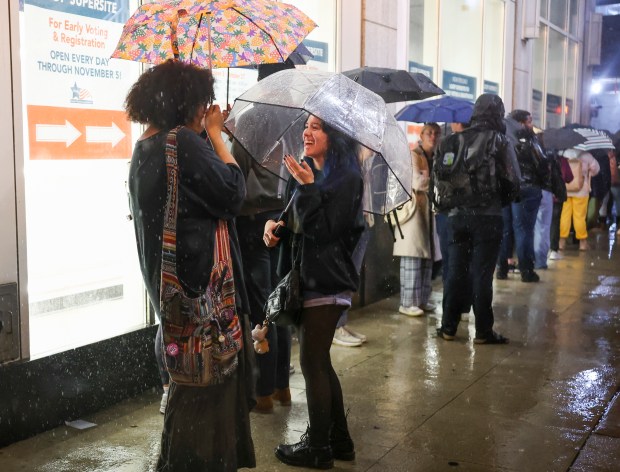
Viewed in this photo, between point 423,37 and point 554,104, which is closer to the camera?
point 423,37

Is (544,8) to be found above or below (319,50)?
above

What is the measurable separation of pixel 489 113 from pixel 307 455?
3.73 m

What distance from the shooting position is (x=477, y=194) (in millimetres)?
7090

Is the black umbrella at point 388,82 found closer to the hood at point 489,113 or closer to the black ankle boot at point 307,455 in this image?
the hood at point 489,113

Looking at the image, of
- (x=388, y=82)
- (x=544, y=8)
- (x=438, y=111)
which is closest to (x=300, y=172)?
(x=388, y=82)

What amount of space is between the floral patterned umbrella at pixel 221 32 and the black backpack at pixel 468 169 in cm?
284

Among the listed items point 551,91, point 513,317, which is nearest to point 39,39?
point 513,317

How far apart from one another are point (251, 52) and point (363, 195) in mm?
912

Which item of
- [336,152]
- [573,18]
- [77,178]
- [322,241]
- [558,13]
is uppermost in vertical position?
[573,18]

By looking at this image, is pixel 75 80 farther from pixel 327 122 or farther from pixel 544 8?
pixel 544 8

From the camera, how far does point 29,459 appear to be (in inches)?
185

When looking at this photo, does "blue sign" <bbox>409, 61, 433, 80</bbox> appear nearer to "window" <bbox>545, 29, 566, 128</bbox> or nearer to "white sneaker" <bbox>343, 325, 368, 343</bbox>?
"white sneaker" <bbox>343, 325, 368, 343</bbox>

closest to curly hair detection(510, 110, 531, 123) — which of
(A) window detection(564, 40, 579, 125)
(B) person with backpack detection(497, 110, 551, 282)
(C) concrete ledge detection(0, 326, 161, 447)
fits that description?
(B) person with backpack detection(497, 110, 551, 282)

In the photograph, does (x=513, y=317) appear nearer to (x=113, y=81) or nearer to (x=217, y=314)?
(x=113, y=81)
